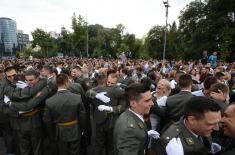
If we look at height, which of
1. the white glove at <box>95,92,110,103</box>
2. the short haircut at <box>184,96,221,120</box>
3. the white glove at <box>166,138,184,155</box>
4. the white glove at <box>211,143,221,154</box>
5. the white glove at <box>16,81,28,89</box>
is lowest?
the white glove at <box>211,143,221,154</box>

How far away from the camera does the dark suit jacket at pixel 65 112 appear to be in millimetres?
5527

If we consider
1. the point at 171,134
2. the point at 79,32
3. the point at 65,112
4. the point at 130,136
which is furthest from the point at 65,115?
the point at 79,32

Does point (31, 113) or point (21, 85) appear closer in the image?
point (21, 85)

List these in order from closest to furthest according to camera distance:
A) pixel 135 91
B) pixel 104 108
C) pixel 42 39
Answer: pixel 135 91, pixel 104 108, pixel 42 39

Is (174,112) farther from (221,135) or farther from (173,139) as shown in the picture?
(173,139)

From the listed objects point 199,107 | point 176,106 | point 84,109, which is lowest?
point 84,109

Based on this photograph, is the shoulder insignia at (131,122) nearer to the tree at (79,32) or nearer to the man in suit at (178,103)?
the man in suit at (178,103)

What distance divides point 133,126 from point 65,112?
2.77m

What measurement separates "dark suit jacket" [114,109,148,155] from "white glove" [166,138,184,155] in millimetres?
430

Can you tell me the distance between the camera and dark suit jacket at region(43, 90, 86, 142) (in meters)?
5.53

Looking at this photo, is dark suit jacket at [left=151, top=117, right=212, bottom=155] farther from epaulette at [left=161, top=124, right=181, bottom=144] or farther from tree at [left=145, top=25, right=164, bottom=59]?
tree at [left=145, top=25, right=164, bottom=59]

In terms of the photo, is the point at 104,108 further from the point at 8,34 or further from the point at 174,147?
the point at 8,34

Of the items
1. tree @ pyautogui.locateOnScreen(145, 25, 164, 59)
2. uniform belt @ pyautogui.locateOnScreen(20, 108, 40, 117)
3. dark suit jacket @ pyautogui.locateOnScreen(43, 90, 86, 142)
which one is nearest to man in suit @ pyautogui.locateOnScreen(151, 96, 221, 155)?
dark suit jacket @ pyautogui.locateOnScreen(43, 90, 86, 142)

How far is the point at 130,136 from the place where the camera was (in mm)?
2969
